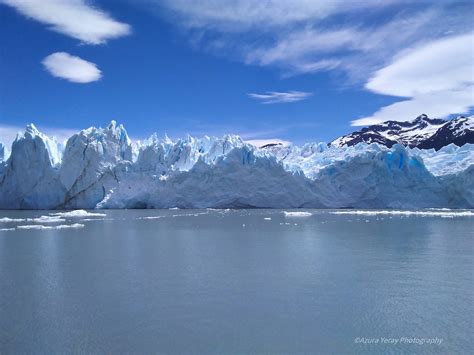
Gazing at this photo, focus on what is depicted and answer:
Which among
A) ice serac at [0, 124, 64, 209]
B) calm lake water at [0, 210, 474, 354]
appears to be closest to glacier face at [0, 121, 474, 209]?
ice serac at [0, 124, 64, 209]

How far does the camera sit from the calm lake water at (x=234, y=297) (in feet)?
16.8

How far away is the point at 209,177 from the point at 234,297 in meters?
26.3

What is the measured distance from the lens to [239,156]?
32750mm

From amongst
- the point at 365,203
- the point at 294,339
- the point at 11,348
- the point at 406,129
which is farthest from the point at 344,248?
the point at 406,129

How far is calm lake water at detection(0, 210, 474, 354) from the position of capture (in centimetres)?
511

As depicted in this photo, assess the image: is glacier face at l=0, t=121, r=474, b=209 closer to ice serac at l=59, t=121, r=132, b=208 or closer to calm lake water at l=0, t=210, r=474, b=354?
ice serac at l=59, t=121, r=132, b=208

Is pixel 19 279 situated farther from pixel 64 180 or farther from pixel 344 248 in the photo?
pixel 64 180

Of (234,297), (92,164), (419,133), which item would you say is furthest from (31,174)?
(419,133)

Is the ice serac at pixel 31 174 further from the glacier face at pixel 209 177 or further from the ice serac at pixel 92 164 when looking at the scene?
the ice serac at pixel 92 164

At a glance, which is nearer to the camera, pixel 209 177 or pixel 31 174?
pixel 31 174

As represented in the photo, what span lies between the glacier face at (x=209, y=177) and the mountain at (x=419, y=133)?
29.6m

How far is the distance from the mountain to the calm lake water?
54.4 meters

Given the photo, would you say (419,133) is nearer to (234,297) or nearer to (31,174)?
(31,174)

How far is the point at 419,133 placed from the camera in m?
83.6
